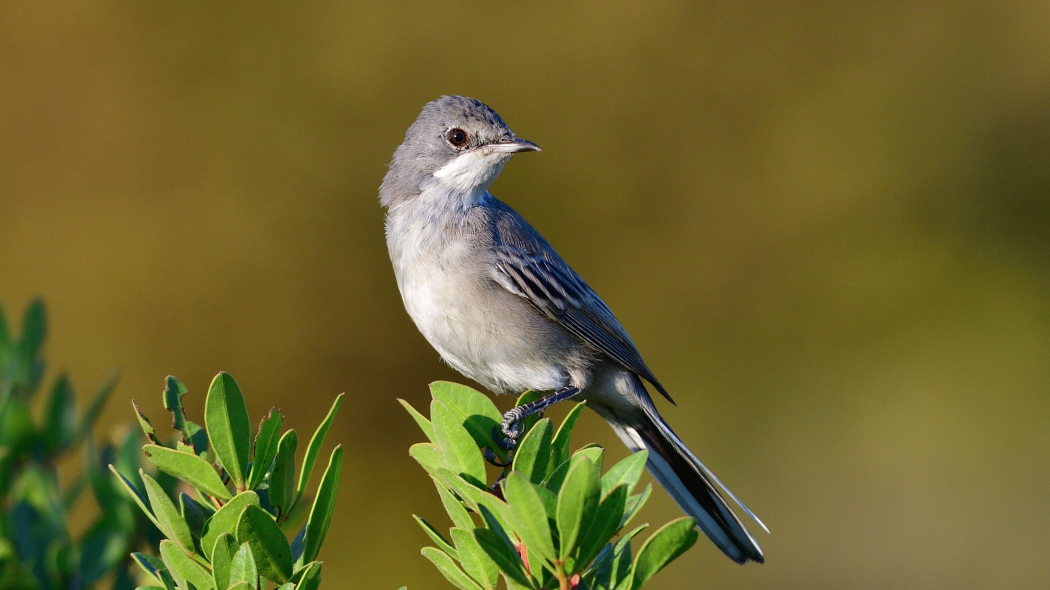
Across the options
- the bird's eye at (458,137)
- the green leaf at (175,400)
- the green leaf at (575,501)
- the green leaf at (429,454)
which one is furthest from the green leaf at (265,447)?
the bird's eye at (458,137)

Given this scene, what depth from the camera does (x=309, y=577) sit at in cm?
146

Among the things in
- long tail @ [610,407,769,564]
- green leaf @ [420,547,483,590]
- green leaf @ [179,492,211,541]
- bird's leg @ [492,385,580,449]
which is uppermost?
green leaf @ [179,492,211,541]

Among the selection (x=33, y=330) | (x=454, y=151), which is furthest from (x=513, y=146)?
(x=33, y=330)

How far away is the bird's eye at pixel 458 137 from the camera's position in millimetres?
4004

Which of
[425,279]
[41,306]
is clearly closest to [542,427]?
[41,306]

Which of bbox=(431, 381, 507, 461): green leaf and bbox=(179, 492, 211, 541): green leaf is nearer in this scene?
bbox=(179, 492, 211, 541): green leaf

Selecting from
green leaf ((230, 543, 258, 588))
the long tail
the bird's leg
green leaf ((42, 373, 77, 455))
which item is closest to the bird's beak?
the bird's leg

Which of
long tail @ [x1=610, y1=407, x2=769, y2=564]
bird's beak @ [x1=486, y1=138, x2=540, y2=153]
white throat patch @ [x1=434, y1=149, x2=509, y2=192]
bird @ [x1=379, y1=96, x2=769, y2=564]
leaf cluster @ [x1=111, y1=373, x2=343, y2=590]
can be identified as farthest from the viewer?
white throat patch @ [x1=434, y1=149, x2=509, y2=192]

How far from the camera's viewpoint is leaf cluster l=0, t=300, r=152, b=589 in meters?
1.98

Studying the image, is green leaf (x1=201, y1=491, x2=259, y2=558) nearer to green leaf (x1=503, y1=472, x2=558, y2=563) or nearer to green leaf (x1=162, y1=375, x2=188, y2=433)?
green leaf (x1=162, y1=375, x2=188, y2=433)

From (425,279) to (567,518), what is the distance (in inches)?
87.8

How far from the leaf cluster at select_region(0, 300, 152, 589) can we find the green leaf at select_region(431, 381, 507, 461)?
0.93 m

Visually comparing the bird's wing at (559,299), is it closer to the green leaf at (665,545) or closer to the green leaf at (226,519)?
the green leaf at (665,545)

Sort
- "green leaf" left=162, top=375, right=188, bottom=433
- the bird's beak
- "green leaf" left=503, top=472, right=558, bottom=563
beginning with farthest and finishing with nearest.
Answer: the bird's beak
"green leaf" left=162, top=375, right=188, bottom=433
"green leaf" left=503, top=472, right=558, bottom=563
